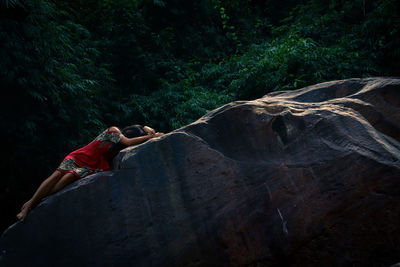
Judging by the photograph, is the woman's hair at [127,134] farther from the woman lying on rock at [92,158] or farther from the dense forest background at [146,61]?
the dense forest background at [146,61]

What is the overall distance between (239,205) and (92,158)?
5.51ft

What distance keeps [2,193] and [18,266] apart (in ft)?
8.13

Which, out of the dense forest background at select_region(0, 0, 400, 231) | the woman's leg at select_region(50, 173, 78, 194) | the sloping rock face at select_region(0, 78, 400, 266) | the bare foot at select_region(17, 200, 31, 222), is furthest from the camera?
the dense forest background at select_region(0, 0, 400, 231)

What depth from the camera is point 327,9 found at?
930cm

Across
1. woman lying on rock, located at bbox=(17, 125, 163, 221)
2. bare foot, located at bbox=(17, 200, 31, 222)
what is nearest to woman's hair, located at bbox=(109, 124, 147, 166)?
woman lying on rock, located at bbox=(17, 125, 163, 221)

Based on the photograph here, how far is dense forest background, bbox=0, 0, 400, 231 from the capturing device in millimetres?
4848

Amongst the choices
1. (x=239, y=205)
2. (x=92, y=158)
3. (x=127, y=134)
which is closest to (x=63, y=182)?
(x=92, y=158)

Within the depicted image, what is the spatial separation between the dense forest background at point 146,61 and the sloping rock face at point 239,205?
2543mm

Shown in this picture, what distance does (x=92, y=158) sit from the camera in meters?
3.38

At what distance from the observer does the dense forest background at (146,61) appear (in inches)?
191

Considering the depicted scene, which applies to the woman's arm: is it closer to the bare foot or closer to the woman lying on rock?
the woman lying on rock

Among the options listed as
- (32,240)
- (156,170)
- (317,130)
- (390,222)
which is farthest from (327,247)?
(32,240)

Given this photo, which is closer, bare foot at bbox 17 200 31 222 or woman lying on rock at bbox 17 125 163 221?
bare foot at bbox 17 200 31 222

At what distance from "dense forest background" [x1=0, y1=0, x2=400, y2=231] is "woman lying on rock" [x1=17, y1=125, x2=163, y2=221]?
1.99 meters
